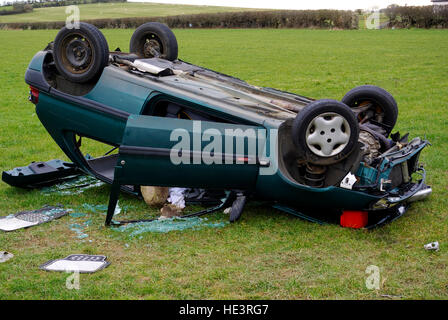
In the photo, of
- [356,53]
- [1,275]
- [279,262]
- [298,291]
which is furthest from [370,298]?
[356,53]

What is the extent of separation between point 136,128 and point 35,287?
1687mm

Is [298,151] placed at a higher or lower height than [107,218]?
higher

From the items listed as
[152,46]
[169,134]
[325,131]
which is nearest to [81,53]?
[152,46]

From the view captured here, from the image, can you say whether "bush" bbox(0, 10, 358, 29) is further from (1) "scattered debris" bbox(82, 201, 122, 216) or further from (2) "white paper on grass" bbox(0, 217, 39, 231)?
(2) "white paper on grass" bbox(0, 217, 39, 231)

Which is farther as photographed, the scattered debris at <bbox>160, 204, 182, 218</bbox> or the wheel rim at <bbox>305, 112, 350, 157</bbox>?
the scattered debris at <bbox>160, 204, 182, 218</bbox>

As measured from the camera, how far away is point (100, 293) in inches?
166

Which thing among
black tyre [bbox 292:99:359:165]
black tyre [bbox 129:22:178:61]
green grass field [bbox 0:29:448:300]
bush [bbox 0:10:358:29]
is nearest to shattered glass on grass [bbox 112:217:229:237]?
green grass field [bbox 0:29:448:300]

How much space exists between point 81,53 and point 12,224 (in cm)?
199

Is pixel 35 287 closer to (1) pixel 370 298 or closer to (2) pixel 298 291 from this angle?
(2) pixel 298 291

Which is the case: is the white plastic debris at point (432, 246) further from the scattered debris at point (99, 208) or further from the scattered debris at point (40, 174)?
the scattered debris at point (40, 174)

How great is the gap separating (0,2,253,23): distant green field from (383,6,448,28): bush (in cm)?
3220

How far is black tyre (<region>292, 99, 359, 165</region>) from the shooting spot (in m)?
5.03

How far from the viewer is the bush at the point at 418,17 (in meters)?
36.6

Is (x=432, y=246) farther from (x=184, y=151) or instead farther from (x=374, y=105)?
(x=184, y=151)
